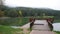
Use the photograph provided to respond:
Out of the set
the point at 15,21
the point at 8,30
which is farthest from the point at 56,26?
the point at 8,30

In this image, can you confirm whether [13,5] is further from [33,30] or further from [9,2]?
[33,30]

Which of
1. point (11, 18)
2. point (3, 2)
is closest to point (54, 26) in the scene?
point (11, 18)

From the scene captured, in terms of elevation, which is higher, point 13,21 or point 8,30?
point 13,21

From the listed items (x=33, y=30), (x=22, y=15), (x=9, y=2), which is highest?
(x=9, y=2)

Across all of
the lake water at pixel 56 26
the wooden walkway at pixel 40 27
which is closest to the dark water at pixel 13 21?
the wooden walkway at pixel 40 27

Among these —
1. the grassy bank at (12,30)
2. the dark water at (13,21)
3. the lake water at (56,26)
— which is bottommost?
the grassy bank at (12,30)

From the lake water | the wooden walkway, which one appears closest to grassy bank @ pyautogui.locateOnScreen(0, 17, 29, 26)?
the wooden walkway

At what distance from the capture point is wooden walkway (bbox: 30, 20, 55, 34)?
141 inches

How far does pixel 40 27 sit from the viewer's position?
142 inches

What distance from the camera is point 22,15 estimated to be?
3625 mm

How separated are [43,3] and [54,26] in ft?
1.44

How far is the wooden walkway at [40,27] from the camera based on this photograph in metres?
3.58

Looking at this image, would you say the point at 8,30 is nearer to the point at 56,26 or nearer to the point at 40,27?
the point at 40,27

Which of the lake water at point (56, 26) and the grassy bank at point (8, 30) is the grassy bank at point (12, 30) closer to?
the grassy bank at point (8, 30)
